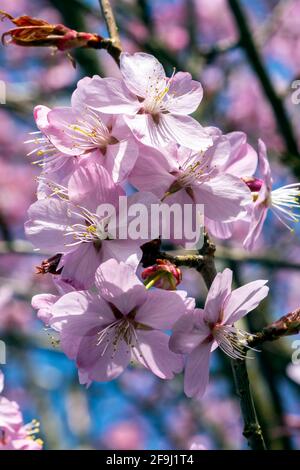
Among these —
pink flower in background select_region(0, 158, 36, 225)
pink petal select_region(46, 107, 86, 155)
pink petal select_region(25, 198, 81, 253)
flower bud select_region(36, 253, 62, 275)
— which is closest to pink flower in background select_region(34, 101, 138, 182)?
pink petal select_region(46, 107, 86, 155)

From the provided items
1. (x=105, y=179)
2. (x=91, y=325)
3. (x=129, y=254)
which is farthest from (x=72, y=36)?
(x=91, y=325)

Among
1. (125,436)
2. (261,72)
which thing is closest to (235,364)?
(261,72)

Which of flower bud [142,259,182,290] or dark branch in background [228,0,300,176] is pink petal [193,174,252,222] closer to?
flower bud [142,259,182,290]

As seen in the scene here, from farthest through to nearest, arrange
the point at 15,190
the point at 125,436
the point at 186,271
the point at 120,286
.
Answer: the point at 125,436 → the point at 15,190 → the point at 186,271 → the point at 120,286

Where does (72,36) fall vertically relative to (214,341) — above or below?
above

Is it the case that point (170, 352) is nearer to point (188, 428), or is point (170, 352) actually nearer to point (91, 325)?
point (91, 325)

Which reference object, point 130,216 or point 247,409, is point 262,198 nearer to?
point 130,216

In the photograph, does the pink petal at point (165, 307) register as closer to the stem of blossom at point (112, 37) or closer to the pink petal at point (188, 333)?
the pink petal at point (188, 333)
